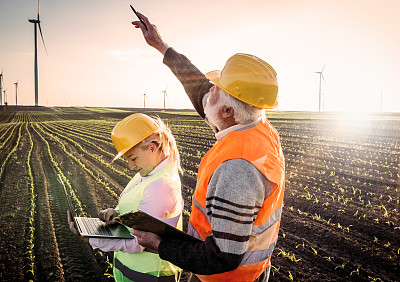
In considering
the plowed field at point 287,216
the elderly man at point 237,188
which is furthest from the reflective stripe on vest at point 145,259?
the plowed field at point 287,216

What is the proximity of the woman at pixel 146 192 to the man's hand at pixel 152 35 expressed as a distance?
0.66m

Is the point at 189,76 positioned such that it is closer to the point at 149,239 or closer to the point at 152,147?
the point at 152,147

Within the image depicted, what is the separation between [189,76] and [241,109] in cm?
102

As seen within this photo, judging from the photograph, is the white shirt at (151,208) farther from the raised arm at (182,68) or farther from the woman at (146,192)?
the raised arm at (182,68)

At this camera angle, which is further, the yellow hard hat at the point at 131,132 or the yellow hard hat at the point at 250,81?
the yellow hard hat at the point at 131,132

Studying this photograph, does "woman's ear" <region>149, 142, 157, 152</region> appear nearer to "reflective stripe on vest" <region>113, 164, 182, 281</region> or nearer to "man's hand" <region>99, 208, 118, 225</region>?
"reflective stripe on vest" <region>113, 164, 182, 281</region>

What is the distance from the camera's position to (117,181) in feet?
33.2

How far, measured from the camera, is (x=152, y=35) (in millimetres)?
2730

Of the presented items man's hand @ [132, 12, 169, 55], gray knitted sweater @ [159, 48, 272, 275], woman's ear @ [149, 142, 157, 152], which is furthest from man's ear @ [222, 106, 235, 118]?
man's hand @ [132, 12, 169, 55]

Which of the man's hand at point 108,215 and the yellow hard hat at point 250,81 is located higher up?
the yellow hard hat at point 250,81

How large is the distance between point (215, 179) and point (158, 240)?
0.50 metres

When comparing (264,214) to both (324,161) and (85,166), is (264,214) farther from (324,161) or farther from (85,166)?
(324,161)

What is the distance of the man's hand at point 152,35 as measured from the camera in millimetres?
2723

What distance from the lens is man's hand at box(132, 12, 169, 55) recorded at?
2723mm
